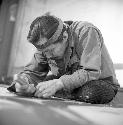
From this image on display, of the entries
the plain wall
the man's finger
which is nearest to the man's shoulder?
the man's finger

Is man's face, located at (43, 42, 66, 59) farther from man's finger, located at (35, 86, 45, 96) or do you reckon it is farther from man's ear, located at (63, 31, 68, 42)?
man's finger, located at (35, 86, 45, 96)

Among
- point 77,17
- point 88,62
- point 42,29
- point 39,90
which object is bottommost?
point 39,90

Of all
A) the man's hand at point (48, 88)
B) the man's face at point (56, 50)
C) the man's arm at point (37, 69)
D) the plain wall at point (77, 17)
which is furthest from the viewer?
the plain wall at point (77, 17)

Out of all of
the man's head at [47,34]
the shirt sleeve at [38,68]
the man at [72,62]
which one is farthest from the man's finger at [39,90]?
the shirt sleeve at [38,68]

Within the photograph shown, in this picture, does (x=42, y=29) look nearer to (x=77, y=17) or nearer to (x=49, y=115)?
(x=49, y=115)

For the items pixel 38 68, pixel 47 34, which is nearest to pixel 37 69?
pixel 38 68

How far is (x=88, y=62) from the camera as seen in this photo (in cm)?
120

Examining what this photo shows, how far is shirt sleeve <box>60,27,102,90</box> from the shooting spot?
1158mm

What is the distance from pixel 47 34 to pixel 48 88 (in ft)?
0.69

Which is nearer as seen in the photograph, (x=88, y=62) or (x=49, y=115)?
(x=49, y=115)

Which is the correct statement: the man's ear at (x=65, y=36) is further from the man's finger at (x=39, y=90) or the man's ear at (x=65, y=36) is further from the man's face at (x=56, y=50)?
the man's finger at (x=39, y=90)

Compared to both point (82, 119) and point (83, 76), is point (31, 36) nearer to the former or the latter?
point (83, 76)

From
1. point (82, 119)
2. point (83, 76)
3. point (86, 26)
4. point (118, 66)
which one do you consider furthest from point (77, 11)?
point (82, 119)

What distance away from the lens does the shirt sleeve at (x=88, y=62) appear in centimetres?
116
